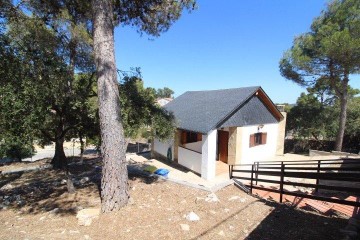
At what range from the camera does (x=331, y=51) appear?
16938 mm

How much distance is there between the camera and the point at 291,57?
66.3ft

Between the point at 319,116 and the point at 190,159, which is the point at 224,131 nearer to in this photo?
the point at 190,159

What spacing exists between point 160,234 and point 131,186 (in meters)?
4.19

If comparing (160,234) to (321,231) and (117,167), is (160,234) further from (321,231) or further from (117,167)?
(321,231)

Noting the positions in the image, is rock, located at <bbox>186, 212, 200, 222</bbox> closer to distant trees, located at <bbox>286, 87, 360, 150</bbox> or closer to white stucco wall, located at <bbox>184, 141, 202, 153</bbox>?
white stucco wall, located at <bbox>184, 141, 202, 153</bbox>

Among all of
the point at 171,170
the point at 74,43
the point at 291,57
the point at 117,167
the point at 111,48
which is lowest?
the point at 171,170

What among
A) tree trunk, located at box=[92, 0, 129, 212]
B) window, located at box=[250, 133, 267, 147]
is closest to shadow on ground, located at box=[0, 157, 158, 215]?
tree trunk, located at box=[92, 0, 129, 212]

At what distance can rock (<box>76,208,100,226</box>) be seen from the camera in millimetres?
5585

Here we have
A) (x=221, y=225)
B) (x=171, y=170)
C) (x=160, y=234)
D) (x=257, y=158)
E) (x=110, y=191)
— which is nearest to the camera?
(x=160, y=234)

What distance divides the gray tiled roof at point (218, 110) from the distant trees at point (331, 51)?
6227 mm

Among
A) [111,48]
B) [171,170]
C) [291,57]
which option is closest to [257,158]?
[171,170]

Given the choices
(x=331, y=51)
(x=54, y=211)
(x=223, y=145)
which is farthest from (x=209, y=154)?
(x=331, y=51)

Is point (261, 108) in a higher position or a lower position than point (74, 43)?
lower

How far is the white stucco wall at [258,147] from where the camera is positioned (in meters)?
14.7
